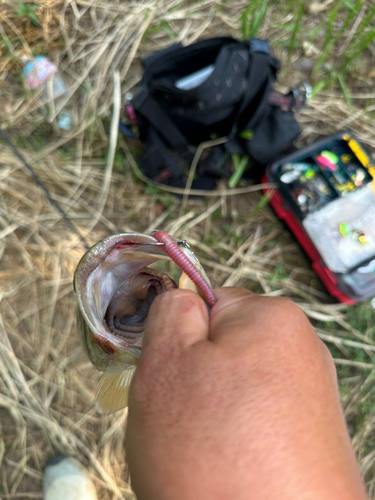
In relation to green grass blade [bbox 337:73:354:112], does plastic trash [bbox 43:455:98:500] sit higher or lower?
lower

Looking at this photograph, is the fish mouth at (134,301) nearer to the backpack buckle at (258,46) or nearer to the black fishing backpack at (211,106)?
the black fishing backpack at (211,106)

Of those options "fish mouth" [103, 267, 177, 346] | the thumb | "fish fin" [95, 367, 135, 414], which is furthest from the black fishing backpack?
the thumb

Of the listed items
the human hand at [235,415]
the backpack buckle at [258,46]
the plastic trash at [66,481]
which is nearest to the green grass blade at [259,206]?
the backpack buckle at [258,46]

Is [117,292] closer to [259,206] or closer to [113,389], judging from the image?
[113,389]

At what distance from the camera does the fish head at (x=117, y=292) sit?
27.2 inches

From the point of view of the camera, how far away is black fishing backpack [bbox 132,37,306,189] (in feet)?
4.82

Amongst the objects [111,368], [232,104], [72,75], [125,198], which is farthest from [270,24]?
[111,368]

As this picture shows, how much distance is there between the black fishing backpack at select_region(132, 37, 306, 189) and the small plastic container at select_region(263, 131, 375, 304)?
14cm

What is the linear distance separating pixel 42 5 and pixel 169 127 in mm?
891

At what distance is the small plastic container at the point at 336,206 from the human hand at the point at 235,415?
1163mm

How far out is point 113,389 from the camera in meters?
0.89

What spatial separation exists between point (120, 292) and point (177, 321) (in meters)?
0.44

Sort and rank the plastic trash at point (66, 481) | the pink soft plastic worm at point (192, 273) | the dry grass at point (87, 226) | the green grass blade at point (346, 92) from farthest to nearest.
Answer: the green grass blade at point (346, 92)
the dry grass at point (87, 226)
the plastic trash at point (66, 481)
the pink soft plastic worm at point (192, 273)

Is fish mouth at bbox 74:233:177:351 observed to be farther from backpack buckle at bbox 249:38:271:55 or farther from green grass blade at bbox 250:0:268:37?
green grass blade at bbox 250:0:268:37
